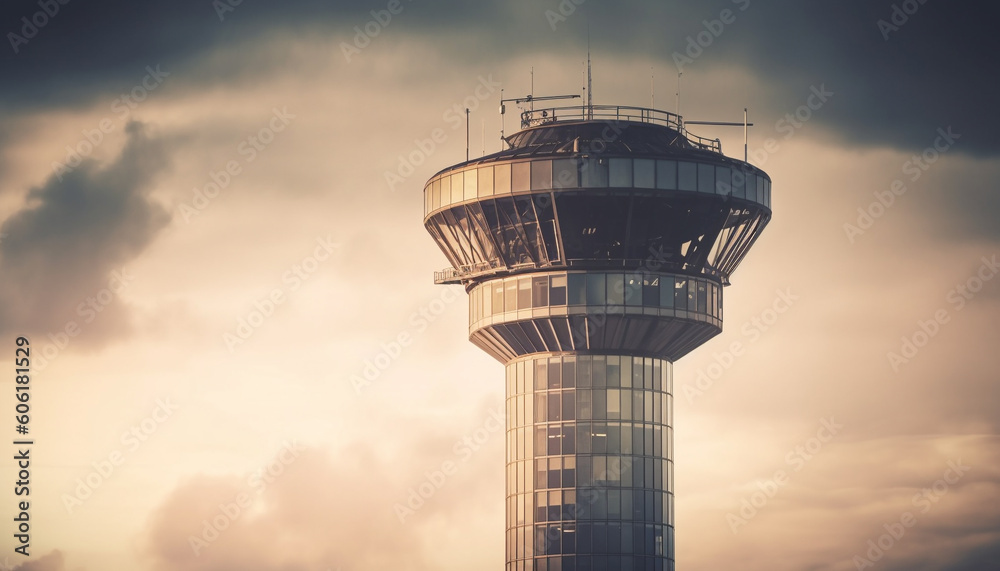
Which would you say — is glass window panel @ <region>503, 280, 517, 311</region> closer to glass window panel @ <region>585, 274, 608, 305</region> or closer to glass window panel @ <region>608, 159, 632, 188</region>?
glass window panel @ <region>585, 274, 608, 305</region>

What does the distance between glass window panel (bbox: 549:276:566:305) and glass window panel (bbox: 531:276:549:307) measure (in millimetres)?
363

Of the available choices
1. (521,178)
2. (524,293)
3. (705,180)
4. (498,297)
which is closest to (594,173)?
(521,178)

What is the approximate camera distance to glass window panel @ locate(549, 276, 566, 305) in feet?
589

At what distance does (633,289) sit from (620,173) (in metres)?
10.4

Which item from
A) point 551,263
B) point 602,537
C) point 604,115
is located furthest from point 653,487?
point 604,115

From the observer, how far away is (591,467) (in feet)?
593

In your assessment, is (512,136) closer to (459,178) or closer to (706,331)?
(459,178)

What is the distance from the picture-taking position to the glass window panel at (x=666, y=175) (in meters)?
175

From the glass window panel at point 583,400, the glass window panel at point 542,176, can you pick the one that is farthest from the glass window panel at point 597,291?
the glass window panel at point 542,176

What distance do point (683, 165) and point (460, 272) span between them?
23270mm

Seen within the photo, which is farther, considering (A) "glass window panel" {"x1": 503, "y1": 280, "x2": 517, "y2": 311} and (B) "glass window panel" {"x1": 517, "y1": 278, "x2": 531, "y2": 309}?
(A) "glass window panel" {"x1": 503, "y1": 280, "x2": 517, "y2": 311}

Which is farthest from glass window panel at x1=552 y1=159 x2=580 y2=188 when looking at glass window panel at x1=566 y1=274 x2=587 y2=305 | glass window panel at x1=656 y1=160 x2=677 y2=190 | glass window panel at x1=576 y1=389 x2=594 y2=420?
glass window panel at x1=576 y1=389 x2=594 y2=420

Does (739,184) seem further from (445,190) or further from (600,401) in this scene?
(445,190)

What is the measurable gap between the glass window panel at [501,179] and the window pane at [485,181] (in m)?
0.37
